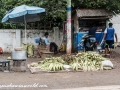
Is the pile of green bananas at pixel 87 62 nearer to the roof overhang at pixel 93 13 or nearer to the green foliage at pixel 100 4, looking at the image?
the roof overhang at pixel 93 13

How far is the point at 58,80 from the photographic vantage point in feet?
30.7

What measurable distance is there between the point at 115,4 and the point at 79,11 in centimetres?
188

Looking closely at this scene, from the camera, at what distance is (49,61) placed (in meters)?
11.5

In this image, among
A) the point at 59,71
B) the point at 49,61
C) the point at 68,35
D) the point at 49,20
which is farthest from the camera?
the point at 49,20

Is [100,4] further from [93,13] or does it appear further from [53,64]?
[53,64]

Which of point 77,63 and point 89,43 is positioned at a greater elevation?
point 89,43

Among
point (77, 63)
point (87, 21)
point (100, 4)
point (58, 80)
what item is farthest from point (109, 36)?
point (58, 80)

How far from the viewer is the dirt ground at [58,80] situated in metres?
8.48

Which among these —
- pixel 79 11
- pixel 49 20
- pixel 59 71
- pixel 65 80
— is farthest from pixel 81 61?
pixel 49 20

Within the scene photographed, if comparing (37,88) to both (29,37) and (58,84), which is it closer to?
(58,84)

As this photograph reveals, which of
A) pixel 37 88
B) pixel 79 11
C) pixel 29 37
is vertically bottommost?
pixel 37 88

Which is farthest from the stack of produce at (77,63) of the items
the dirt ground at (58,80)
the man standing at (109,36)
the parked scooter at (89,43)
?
the parked scooter at (89,43)

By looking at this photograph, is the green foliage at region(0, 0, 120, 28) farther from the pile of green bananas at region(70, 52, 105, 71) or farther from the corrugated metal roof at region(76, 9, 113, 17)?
the pile of green bananas at region(70, 52, 105, 71)

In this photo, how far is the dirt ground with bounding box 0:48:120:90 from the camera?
8477 mm
